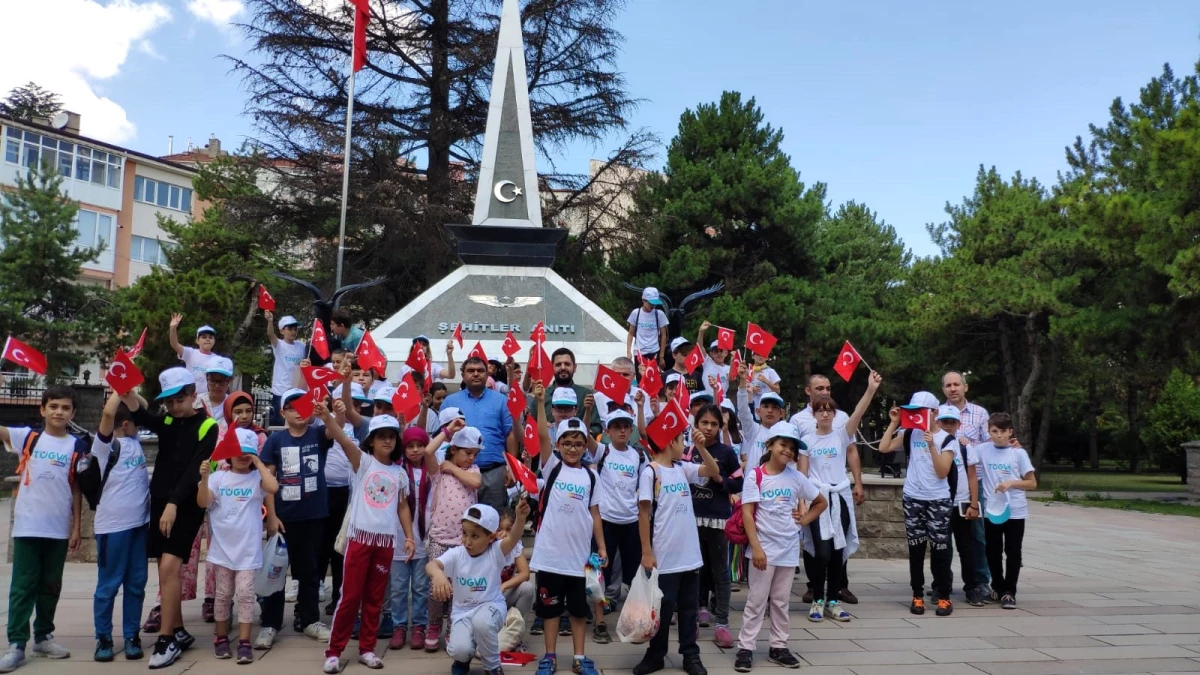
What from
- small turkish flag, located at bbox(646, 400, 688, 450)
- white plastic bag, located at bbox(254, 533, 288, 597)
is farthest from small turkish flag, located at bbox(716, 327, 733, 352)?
white plastic bag, located at bbox(254, 533, 288, 597)

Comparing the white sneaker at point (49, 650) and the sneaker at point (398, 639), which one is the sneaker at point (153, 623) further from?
the sneaker at point (398, 639)

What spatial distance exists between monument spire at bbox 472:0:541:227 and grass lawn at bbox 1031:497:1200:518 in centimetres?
1394

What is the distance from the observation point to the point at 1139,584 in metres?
8.98

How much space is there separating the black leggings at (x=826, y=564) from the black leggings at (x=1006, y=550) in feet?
4.50

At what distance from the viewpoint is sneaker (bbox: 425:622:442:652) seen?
229 inches

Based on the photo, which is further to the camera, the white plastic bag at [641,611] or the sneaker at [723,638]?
the sneaker at [723,638]

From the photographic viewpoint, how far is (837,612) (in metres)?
6.98

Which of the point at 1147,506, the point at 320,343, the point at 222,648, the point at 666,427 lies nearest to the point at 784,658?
the point at 666,427

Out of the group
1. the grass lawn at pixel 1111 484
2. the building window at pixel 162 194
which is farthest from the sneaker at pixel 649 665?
the building window at pixel 162 194

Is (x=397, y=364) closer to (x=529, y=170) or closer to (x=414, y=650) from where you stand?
(x=529, y=170)

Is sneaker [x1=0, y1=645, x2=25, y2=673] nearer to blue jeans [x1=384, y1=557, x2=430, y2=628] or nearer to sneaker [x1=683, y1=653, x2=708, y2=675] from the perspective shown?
blue jeans [x1=384, y1=557, x2=430, y2=628]

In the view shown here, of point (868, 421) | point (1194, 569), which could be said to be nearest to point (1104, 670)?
point (1194, 569)

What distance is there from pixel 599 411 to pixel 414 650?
273 centimetres

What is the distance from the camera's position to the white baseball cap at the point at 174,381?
222 inches
